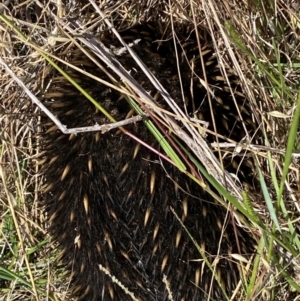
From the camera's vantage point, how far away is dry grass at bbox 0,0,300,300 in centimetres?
158

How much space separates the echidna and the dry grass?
113 mm

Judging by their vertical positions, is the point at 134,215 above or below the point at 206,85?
below

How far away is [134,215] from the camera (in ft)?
5.53

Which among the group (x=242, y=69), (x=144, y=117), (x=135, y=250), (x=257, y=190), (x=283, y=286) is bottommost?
(x=283, y=286)

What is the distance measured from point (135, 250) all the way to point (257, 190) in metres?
0.40

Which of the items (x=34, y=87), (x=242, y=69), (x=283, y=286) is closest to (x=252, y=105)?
(x=242, y=69)

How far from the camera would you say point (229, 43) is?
168cm

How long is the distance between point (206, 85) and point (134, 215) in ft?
1.28

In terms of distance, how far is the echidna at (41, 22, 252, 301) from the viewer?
1680 mm

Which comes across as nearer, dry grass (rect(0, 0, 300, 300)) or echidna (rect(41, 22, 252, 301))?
dry grass (rect(0, 0, 300, 300))

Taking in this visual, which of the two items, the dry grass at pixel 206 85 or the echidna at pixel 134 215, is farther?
the echidna at pixel 134 215

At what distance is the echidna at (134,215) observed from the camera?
5.51 feet

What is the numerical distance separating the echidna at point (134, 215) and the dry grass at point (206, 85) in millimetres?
113

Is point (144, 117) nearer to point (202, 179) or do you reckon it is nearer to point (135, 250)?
point (202, 179)
